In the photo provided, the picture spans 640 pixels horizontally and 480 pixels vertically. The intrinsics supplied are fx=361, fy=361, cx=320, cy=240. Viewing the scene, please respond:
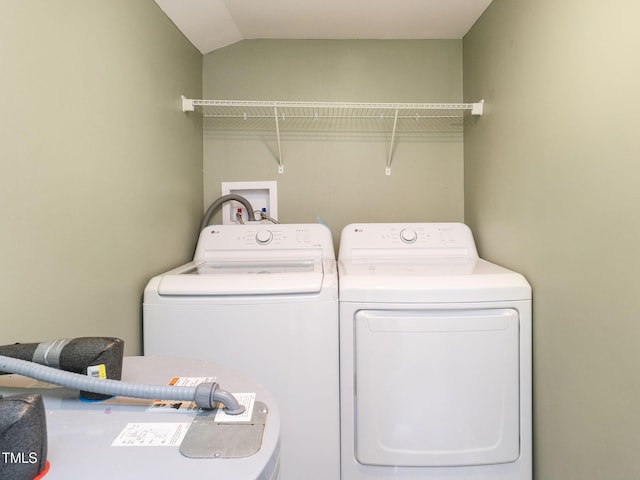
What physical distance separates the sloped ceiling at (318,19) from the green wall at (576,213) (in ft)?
1.20

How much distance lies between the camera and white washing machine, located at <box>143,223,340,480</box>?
130 centimetres

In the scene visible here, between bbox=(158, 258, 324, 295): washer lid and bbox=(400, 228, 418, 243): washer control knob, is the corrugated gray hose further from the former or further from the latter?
bbox=(400, 228, 418, 243): washer control knob

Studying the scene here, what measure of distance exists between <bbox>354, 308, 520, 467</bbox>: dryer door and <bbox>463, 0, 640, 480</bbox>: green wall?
14 cm

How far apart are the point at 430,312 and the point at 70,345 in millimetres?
1075

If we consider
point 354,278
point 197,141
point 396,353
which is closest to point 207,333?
point 354,278

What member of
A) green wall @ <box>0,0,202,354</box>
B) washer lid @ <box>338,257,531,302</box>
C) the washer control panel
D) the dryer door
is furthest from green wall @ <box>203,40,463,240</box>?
the dryer door

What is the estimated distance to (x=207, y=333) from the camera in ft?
4.28

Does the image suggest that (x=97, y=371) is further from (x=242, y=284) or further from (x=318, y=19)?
(x=318, y=19)

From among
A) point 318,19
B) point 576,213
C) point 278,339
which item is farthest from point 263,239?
point 576,213

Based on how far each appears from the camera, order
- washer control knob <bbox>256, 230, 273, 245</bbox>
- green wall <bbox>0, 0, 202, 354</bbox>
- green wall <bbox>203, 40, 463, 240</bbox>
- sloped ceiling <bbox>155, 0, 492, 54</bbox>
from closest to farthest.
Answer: green wall <bbox>0, 0, 202, 354</bbox>, sloped ceiling <bbox>155, 0, 492, 54</bbox>, washer control knob <bbox>256, 230, 273, 245</bbox>, green wall <bbox>203, 40, 463, 240</bbox>

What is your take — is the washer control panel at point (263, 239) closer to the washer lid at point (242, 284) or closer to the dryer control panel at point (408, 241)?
the dryer control panel at point (408, 241)

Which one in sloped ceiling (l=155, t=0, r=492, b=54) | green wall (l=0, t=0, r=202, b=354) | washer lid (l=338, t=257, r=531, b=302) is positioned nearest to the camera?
green wall (l=0, t=0, r=202, b=354)

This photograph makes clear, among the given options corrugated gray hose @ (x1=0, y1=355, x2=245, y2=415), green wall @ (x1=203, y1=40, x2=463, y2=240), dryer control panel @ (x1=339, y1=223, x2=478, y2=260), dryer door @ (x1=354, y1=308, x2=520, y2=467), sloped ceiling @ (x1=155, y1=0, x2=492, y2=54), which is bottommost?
dryer door @ (x1=354, y1=308, x2=520, y2=467)

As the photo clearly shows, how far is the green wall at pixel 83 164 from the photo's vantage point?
0.85m
